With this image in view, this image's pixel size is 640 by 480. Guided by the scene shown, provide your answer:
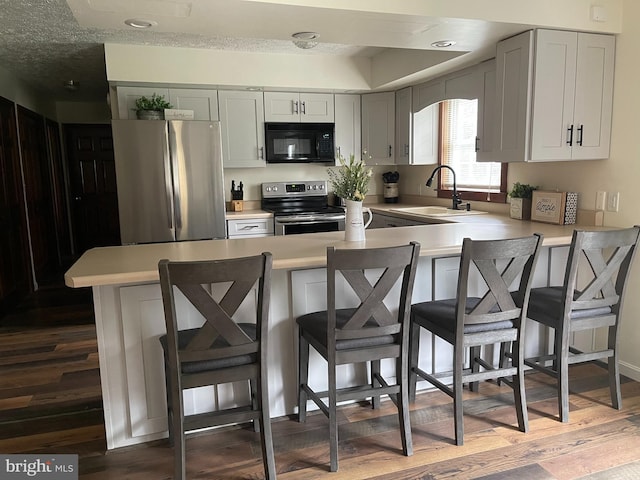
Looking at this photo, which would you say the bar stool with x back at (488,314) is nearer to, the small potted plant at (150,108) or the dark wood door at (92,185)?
the small potted plant at (150,108)

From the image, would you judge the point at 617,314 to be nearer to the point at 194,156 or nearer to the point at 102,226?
the point at 194,156

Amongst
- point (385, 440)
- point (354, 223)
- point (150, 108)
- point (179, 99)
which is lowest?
point (385, 440)

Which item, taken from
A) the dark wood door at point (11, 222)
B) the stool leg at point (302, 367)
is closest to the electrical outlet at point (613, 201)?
the stool leg at point (302, 367)

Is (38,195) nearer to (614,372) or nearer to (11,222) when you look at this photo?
(11,222)

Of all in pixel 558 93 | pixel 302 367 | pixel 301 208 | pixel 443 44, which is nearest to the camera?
pixel 302 367

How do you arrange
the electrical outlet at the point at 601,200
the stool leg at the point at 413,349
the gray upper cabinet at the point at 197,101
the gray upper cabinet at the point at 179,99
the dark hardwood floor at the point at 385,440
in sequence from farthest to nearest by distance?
1. the gray upper cabinet at the point at 197,101
2. the gray upper cabinet at the point at 179,99
3. the electrical outlet at the point at 601,200
4. the stool leg at the point at 413,349
5. the dark hardwood floor at the point at 385,440

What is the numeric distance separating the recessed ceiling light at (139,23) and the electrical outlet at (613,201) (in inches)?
111

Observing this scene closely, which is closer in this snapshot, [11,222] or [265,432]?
[265,432]

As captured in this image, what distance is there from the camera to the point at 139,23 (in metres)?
2.39

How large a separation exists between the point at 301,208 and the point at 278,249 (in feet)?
8.80

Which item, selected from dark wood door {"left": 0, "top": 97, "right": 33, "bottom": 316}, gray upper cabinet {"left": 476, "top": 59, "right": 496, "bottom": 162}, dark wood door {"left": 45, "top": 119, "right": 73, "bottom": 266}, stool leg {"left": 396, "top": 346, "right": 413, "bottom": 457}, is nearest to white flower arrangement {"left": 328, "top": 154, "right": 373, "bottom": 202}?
stool leg {"left": 396, "top": 346, "right": 413, "bottom": 457}

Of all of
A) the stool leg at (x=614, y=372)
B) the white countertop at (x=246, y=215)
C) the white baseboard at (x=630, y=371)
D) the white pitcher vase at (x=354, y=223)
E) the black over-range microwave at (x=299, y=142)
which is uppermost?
the black over-range microwave at (x=299, y=142)

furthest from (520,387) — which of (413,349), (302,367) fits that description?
(302,367)

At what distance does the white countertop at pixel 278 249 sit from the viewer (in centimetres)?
193
